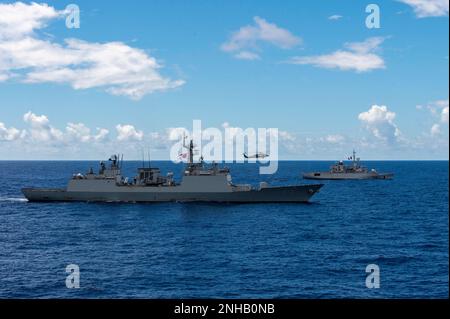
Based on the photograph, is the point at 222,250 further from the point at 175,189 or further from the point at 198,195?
the point at 175,189

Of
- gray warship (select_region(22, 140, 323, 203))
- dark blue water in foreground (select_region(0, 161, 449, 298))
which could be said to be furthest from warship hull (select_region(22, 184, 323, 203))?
dark blue water in foreground (select_region(0, 161, 449, 298))

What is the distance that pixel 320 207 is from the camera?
218 feet

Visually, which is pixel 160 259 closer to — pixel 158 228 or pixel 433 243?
pixel 158 228

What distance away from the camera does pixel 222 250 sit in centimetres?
3703

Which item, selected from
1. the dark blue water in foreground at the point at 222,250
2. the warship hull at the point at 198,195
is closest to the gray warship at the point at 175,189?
the warship hull at the point at 198,195

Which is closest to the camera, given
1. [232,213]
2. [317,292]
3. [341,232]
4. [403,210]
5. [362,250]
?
[317,292]

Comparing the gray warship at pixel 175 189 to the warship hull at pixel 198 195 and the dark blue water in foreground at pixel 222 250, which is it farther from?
the dark blue water in foreground at pixel 222 250

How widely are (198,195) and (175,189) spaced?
152 inches

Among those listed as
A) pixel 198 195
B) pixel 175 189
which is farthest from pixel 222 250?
pixel 175 189

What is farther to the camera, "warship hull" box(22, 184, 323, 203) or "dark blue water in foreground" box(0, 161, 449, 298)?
"warship hull" box(22, 184, 323, 203)

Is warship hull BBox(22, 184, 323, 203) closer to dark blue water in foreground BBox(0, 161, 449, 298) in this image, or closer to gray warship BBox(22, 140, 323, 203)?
gray warship BBox(22, 140, 323, 203)

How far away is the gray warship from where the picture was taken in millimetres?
65250
